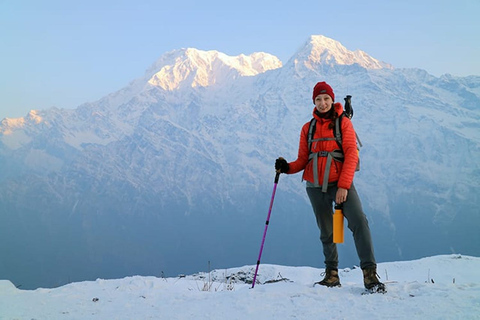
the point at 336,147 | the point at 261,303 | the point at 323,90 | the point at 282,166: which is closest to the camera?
the point at 261,303

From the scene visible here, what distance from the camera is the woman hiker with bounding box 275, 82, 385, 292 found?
13.5ft

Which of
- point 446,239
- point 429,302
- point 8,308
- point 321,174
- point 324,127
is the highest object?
point 446,239

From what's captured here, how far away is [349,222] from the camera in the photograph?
4219mm

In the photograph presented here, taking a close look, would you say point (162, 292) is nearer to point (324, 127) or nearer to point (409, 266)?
point (324, 127)

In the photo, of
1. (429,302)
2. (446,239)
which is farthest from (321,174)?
(446,239)

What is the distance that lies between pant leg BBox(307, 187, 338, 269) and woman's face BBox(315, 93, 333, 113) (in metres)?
0.94

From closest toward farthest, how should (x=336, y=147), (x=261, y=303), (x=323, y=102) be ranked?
(x=261, y=303)
(x=336, y=147)
(x=323, y=102)

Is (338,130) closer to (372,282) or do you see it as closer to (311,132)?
(311,132)

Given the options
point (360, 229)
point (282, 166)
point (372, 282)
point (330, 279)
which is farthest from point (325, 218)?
point (372, 282)

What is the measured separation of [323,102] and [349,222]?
1.40 m

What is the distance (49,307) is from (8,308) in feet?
1.42

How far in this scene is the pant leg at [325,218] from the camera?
461 cm

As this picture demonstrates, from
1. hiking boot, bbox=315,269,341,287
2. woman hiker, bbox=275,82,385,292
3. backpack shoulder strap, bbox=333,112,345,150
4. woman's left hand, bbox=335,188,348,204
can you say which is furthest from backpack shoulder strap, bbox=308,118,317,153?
hiking boot, bbox=315,269,341,287

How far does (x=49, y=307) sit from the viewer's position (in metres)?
4.12
